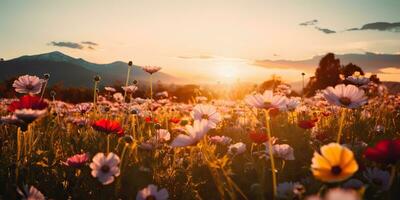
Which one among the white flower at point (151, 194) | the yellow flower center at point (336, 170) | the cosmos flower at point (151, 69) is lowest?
the white flower at point (151, 194)

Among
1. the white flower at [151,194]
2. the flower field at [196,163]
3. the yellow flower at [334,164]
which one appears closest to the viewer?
the yellow flower at [334,164]

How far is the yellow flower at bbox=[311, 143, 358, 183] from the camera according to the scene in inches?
58.0

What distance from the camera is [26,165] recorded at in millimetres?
3070

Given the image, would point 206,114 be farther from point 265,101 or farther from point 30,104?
point 30,104

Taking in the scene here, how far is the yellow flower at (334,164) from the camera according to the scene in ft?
4.83

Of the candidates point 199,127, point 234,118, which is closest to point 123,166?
point 199,127

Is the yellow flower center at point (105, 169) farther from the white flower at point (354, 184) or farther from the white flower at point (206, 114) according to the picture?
the white flower at point (354, 184)

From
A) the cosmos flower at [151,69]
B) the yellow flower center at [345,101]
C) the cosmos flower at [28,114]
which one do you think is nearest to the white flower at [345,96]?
the yellow flower center at [345,101]

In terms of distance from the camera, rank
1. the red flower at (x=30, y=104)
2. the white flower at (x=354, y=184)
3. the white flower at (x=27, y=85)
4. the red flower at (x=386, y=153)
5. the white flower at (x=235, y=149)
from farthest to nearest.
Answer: the white flower at (x=27, y=85), the white flower at (x=235, y=149), the red flower at (x=30, y=104), the white flower at (x=354, y=184), the red flower at (x=386, y=153)

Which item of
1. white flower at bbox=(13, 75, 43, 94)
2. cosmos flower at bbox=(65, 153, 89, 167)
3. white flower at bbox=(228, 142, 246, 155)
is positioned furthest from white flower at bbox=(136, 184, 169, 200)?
white flower at bbox=(13, 75, 43, 94)

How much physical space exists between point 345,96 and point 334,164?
1.06 m

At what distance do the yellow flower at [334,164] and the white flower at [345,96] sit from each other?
3.24 ft

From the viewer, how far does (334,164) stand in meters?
1.52

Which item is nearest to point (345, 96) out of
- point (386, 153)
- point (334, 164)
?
point (386, 153)
